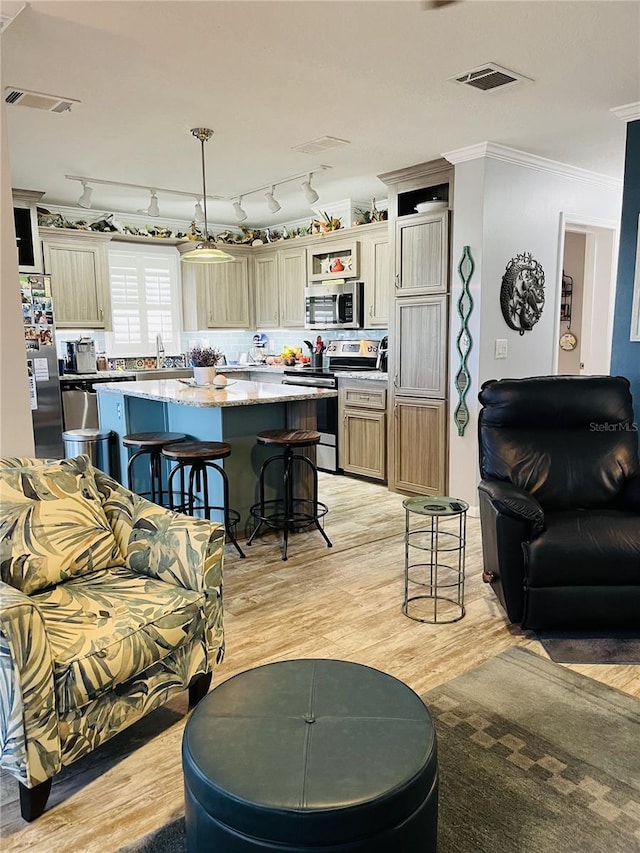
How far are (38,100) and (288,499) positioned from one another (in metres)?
2.74

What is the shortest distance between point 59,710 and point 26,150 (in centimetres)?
415

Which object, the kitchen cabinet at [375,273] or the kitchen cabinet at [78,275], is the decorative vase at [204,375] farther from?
the kitchen cabinet at [78,275]

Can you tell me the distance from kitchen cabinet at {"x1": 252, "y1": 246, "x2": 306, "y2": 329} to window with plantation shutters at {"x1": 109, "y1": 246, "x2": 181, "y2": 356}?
97cm

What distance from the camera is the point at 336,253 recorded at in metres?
6.55

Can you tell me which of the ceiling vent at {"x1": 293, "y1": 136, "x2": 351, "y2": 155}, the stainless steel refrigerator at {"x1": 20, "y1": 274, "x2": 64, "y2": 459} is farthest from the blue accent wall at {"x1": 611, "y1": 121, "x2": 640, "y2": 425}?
the stainless steel refrigerator at {"x1": 20, "y1": 274, "x2": 64, "y2": 459}

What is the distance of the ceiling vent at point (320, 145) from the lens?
170 inches

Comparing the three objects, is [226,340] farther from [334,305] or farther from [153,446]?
[153,446]

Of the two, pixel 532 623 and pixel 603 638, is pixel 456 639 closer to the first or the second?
pixel 532 623

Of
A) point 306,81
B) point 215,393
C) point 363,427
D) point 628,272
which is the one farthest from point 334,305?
point 306,81

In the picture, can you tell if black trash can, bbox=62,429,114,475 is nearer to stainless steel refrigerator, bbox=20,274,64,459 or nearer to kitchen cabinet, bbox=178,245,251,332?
stainless steel refrigerator, bbox=20,274,64,459

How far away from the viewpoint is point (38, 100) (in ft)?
11.6

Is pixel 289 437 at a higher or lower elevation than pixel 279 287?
lower

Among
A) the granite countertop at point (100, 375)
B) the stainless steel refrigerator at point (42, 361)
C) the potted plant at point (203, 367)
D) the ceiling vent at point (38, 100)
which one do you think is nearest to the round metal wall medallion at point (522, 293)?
the potted plant at point (203, 367)

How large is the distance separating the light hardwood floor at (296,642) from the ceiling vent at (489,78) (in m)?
2.70
